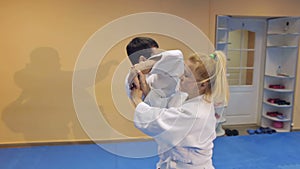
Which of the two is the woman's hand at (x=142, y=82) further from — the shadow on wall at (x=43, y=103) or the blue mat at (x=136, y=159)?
the shadow on wall at (x=43, y=103)

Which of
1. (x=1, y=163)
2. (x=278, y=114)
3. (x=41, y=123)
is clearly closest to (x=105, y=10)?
(x=41, y=123)

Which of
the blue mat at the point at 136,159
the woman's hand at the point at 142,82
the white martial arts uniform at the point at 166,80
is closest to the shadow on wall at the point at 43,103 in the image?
the blue mat at the point at 136,159

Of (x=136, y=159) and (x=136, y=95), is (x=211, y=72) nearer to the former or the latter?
(x=136, y=95)

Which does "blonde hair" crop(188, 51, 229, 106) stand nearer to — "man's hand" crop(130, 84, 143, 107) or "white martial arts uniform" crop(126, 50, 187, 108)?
"white martial arts uniform" crop(126, 50, 187, 108)

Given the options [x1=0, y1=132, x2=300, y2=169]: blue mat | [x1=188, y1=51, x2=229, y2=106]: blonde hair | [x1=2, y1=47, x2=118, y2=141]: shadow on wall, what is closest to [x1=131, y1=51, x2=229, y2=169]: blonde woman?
[x1=188, y1=51, x2=229, y2=106]: blonde hair

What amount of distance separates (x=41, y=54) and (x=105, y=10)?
1079 millimetres

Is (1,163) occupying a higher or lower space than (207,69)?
lower

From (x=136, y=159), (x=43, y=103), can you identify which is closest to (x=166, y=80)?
(x=136, y=159)

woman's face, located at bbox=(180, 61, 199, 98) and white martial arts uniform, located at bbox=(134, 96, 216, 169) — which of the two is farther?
woman's face, located at bbox=(180, 61, 199, 98)

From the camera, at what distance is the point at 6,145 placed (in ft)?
11.6

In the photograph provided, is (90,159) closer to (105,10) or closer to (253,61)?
(105,10)

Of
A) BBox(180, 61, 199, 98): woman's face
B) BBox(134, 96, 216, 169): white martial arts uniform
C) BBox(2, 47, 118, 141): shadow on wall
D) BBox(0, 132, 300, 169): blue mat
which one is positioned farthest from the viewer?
BBox(2, 47, 118, 141): shadow on wall

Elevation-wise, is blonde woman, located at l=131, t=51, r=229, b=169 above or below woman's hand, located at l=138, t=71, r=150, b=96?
below

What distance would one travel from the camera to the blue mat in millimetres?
2938
